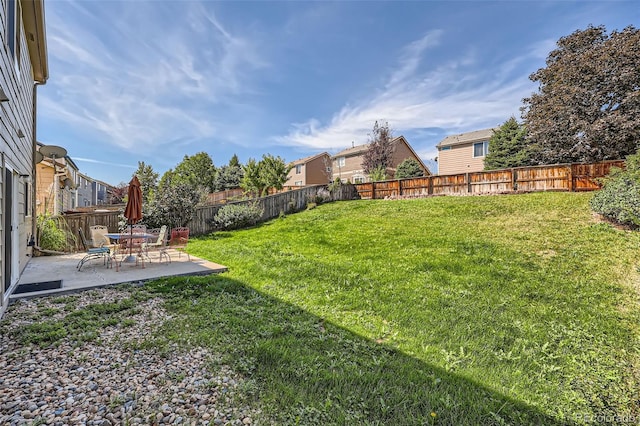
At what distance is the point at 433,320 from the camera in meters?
4.45

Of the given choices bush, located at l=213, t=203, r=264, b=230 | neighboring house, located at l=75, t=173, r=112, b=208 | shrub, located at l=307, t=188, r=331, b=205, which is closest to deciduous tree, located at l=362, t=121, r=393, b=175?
shrub, located at l=307, t=188, r=331, b=205

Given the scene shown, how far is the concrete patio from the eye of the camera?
5651mm

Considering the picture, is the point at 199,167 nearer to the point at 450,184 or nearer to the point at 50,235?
the point at 50,235

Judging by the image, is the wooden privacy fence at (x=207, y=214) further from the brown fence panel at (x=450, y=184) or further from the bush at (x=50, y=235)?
the brown fence panel at (x=450, y=184)

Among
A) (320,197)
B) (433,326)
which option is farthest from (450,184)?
(433,326)

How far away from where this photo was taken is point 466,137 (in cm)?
2609

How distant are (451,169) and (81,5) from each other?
26.3 metres

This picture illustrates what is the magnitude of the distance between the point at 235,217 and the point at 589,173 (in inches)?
645

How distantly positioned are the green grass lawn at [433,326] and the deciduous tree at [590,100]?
→ 7816 mm

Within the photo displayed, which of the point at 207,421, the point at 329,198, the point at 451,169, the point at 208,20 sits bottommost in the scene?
the point at 207,421

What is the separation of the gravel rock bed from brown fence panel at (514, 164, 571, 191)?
16668 millimetres

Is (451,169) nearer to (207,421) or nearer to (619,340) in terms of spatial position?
(619,340)

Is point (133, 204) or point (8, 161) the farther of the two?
point (133, 204)

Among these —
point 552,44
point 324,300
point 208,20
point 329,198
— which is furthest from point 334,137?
point 324,300
